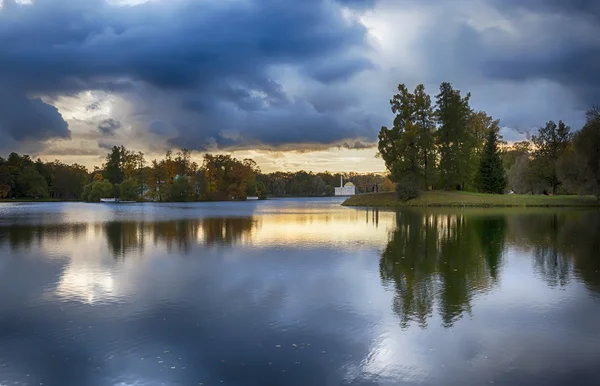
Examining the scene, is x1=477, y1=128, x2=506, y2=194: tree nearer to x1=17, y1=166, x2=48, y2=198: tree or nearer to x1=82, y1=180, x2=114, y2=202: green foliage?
x1=82, y1=180, x2=114, y2=202: green foliage

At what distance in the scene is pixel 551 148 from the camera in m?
70.4

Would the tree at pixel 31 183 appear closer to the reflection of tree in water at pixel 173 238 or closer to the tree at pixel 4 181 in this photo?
the tree at pixel 4 181

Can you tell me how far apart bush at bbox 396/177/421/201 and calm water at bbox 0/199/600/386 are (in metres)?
43.9

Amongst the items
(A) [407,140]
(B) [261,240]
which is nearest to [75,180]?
(A) [407,140]

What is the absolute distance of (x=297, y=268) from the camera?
1409 cm

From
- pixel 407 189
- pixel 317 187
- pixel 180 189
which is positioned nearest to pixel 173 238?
pixel 407 189

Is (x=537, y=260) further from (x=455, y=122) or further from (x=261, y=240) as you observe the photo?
(x=455, y=122)

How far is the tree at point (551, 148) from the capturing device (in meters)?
68.9

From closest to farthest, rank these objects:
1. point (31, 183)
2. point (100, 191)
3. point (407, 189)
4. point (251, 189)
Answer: point (407, 189) → point (100, 191) → point (31, 183) → point (251, 189)

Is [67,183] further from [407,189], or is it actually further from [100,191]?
[407,189]

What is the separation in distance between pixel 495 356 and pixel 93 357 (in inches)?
225

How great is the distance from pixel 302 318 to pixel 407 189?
5434cm

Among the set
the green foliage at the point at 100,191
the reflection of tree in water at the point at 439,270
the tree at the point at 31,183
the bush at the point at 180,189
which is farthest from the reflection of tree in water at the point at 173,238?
the tree at the point at 31,183

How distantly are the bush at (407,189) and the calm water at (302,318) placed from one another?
43857 millimetres
